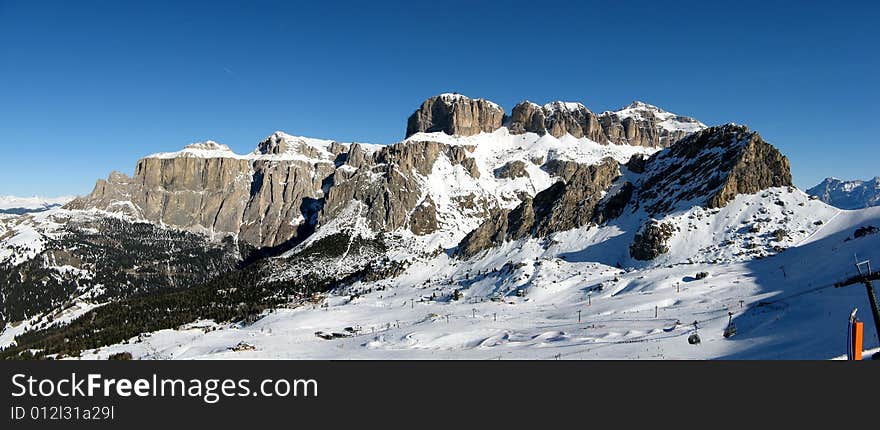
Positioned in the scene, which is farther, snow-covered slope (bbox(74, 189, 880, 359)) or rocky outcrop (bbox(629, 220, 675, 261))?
rocky outcrop (bbox(629, 220, 675, 261))

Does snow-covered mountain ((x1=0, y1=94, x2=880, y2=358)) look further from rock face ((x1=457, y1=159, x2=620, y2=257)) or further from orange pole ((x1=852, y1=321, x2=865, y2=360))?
orange pole ((x1=852, y1=321, x2=865, y2=360))

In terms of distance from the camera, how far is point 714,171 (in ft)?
412

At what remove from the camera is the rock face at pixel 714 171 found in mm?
116625

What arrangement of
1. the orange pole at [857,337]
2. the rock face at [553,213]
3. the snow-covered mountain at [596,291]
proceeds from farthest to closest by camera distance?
the rock face at [553,213] < the snow-covered mountain at [596,291] < the orange pole at [857,337]

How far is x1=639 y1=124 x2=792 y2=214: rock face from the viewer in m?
117

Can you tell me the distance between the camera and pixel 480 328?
67.4 meters

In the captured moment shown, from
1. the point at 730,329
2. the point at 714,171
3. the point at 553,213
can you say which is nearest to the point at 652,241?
the point at 714,171

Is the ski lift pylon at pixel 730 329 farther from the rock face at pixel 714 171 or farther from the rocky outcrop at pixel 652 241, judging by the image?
the rock face at pixel 714 171

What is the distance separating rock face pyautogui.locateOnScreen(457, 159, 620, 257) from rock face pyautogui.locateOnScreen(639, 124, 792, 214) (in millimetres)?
Answer: 13624

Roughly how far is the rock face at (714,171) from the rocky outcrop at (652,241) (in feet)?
43.0

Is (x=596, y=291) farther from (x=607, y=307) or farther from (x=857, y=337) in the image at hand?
(x=857, y=337)

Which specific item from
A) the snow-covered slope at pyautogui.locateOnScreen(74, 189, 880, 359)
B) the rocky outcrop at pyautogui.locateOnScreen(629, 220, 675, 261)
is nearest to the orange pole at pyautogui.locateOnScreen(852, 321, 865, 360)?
the snow-covered slope at pyautogui.locateOnScreen(74, 189, 880, 359)

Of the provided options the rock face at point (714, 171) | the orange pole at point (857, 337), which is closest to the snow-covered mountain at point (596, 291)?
the rock face at point (714, 171)

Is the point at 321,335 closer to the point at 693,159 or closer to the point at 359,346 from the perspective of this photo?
the point at 359,346
